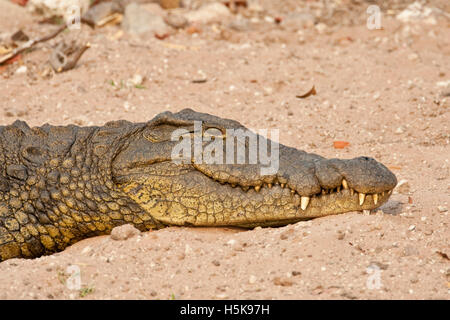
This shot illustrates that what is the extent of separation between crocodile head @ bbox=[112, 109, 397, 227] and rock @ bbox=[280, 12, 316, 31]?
6.31 meters

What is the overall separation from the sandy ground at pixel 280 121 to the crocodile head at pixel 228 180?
0.41ft

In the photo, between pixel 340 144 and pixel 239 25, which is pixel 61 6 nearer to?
pixel 239 25

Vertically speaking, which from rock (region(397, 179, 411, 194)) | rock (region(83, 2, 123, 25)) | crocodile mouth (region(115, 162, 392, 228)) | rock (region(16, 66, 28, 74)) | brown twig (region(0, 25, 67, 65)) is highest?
rock (region(83, 2, 123, 25))

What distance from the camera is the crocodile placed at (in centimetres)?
481

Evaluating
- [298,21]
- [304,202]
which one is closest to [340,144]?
[304,202]

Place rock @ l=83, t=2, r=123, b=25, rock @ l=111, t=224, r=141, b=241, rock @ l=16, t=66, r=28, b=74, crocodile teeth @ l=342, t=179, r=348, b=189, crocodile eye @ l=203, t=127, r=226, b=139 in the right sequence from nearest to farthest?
crocodile teeth @ l=342, t=179, r=348, b=189 → rock @ l=111, t=224, r=141, b=241 → crocodile eye @ l=203, t=127, r=226, b=139 → rock @ l=16, t=66, r=28, b=74 → rock @ l=83, t=2, r=123, b=25

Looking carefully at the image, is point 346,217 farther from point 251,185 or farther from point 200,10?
point 200,10

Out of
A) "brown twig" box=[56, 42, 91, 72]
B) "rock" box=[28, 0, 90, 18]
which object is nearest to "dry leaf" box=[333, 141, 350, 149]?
Result: "brown twig" box=[56, 42, 91, 72]

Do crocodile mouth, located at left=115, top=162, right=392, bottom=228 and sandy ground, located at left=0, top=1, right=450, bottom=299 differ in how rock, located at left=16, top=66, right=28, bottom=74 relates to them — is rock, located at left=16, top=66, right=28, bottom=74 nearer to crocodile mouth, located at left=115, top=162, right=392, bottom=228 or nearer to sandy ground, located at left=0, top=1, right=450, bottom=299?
sandy ground, located at left=0, top=1, right=450, bottom=299

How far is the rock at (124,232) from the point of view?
4.88m

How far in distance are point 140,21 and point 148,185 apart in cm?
622

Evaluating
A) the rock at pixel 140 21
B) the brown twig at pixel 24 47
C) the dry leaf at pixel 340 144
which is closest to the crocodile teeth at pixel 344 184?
the dry leaf at pixel 340 144

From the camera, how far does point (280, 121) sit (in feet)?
26.3
